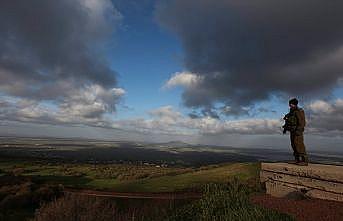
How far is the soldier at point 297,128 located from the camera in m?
11.6

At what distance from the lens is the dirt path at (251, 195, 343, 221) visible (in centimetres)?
790

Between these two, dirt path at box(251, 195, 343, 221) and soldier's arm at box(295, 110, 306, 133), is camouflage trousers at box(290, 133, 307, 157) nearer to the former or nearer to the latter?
soldier's arm at box(295, 110, 306, 133)

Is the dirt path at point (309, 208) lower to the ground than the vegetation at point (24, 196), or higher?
higher

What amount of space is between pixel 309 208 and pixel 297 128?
3.67m

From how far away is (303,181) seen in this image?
10.5 metres

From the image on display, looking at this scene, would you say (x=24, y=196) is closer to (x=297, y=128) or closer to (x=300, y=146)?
(x=300, y=146)

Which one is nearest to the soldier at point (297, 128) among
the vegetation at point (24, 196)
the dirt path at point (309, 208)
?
the dirt path at point (309, 208)

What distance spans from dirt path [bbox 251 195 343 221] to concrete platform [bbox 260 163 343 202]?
1.31 ft

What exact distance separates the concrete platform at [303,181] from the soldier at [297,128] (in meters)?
0.67

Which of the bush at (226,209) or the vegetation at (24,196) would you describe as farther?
the vegetation at (24,196)

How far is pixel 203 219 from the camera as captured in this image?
8953 mm

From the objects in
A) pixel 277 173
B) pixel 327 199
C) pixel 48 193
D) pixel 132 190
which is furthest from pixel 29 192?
pixel 327 199

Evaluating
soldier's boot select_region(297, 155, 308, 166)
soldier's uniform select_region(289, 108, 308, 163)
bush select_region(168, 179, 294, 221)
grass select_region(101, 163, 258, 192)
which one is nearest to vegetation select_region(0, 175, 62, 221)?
grass select_region(101, 163, 258, 192)

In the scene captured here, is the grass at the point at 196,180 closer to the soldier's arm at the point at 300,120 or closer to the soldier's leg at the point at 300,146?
the soldier's leg at the point at 300,146
